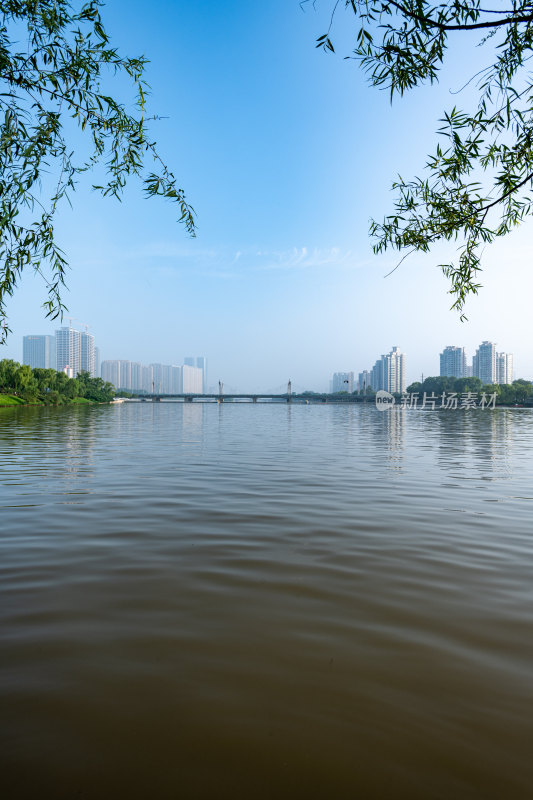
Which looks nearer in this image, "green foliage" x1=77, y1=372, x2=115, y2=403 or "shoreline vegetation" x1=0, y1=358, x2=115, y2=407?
"shoreline vegetation" x1=0, y1=358, x2=115, y2=407

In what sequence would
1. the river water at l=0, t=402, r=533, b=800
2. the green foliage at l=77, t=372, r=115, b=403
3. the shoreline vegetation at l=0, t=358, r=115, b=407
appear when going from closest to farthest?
1. the river water at l=0, t=402, r=533, b=800
2. the shoreline vegetation at l=0, t=358, r=115, b=407
3. the green foliage at l=77, t=372, r=115, b=403

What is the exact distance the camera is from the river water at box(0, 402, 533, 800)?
2.22 meters

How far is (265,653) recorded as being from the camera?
3271 millimetres

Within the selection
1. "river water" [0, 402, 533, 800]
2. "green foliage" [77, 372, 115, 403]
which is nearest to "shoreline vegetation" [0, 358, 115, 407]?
"green foliage" [77, 372, 115, 403]

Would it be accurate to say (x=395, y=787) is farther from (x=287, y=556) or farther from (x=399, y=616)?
(x=287, y=556)

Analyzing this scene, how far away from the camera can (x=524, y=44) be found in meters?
4.50

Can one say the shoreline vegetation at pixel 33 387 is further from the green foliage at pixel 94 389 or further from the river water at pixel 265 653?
the river water at pixel 265 653

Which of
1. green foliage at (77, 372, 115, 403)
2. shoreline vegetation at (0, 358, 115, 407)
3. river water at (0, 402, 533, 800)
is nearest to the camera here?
river water at (0, 402, 533, 800)

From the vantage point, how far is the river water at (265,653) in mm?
2225

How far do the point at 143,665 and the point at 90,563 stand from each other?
233cm

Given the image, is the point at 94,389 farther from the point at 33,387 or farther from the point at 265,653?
the point at 265,653

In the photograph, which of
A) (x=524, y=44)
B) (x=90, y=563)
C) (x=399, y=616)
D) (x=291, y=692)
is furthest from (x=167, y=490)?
(x=524, y=44)

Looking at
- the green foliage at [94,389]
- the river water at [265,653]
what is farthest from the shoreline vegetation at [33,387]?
the river water at [265,653]

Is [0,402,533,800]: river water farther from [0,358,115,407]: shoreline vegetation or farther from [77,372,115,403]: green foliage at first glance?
[77,372,115,403]: green foliage
